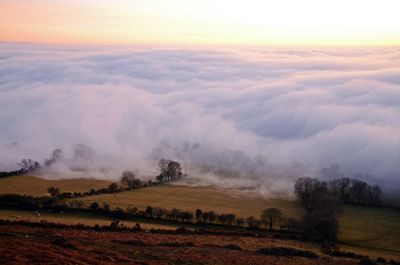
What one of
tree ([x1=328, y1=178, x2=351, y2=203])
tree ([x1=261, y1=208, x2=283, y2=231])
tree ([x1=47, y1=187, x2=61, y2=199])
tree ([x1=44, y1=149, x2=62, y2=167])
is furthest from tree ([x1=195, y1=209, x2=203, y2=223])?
tree ([x1=44, y1=149, x2=62, y2=167])

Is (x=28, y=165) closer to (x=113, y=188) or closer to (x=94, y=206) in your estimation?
(x=113, y=188)

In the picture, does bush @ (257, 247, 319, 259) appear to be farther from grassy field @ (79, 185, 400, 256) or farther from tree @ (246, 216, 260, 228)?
tree @ (246, 216, 260, 228)

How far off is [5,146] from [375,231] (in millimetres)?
108177

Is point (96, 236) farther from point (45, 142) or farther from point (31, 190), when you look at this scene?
→ point (45, 142)

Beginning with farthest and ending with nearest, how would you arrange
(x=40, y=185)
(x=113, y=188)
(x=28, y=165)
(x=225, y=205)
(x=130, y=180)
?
(x=28, y=165)
(x=130, y=180)
(x=40, y=185)
(x=113, y=188)
(x=225, y=205)

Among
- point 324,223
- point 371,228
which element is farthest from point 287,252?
point 371,228

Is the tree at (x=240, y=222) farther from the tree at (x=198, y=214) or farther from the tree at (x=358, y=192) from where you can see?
the tree at (x=358, y=192)

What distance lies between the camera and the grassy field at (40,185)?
80181mm

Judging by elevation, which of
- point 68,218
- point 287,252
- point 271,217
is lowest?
point 287,252

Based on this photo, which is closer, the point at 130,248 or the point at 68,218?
the point at 130,248

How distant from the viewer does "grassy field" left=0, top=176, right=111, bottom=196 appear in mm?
80181

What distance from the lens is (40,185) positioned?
86750 millimetres

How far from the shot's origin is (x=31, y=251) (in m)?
38.4

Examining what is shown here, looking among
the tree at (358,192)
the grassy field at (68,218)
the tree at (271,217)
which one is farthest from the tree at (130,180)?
the tree at (358,192)
